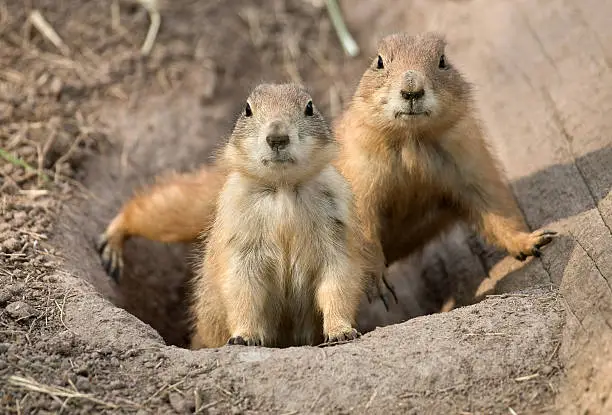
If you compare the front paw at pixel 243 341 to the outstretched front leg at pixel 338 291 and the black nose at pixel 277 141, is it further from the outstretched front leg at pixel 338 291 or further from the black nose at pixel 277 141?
the black nose at pixel 277 141

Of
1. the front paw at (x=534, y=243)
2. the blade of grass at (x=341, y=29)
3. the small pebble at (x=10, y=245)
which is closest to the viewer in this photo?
the small pebble at (x=10, y=245)

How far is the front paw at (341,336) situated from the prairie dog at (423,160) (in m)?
1.47

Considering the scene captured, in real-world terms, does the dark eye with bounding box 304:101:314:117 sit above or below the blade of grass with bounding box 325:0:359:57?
below

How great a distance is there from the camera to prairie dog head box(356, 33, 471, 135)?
270 inches

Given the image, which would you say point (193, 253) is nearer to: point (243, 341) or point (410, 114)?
point (243, 341)

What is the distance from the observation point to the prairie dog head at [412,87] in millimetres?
6863

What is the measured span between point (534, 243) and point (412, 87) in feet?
5.20

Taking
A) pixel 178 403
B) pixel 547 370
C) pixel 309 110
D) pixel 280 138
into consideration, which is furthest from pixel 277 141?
pixel 547 370

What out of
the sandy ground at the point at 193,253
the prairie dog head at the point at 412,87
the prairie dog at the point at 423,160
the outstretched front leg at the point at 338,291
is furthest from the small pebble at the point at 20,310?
the prairie dog head at the point at 412,87

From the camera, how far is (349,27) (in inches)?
461

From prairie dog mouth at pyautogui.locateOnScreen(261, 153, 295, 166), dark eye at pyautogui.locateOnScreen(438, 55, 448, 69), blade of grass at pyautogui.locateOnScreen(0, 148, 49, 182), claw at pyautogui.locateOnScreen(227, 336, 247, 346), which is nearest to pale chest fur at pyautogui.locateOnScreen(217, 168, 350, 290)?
prairie dog mouth at pyautogui.locateOnScreen(261, 153, 295, 166)

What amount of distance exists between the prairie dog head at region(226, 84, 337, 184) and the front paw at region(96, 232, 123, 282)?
7.77 ft

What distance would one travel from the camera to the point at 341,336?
19.9 feet

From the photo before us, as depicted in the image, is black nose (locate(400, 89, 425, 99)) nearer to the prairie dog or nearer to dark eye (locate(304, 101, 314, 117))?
the prairie dog
